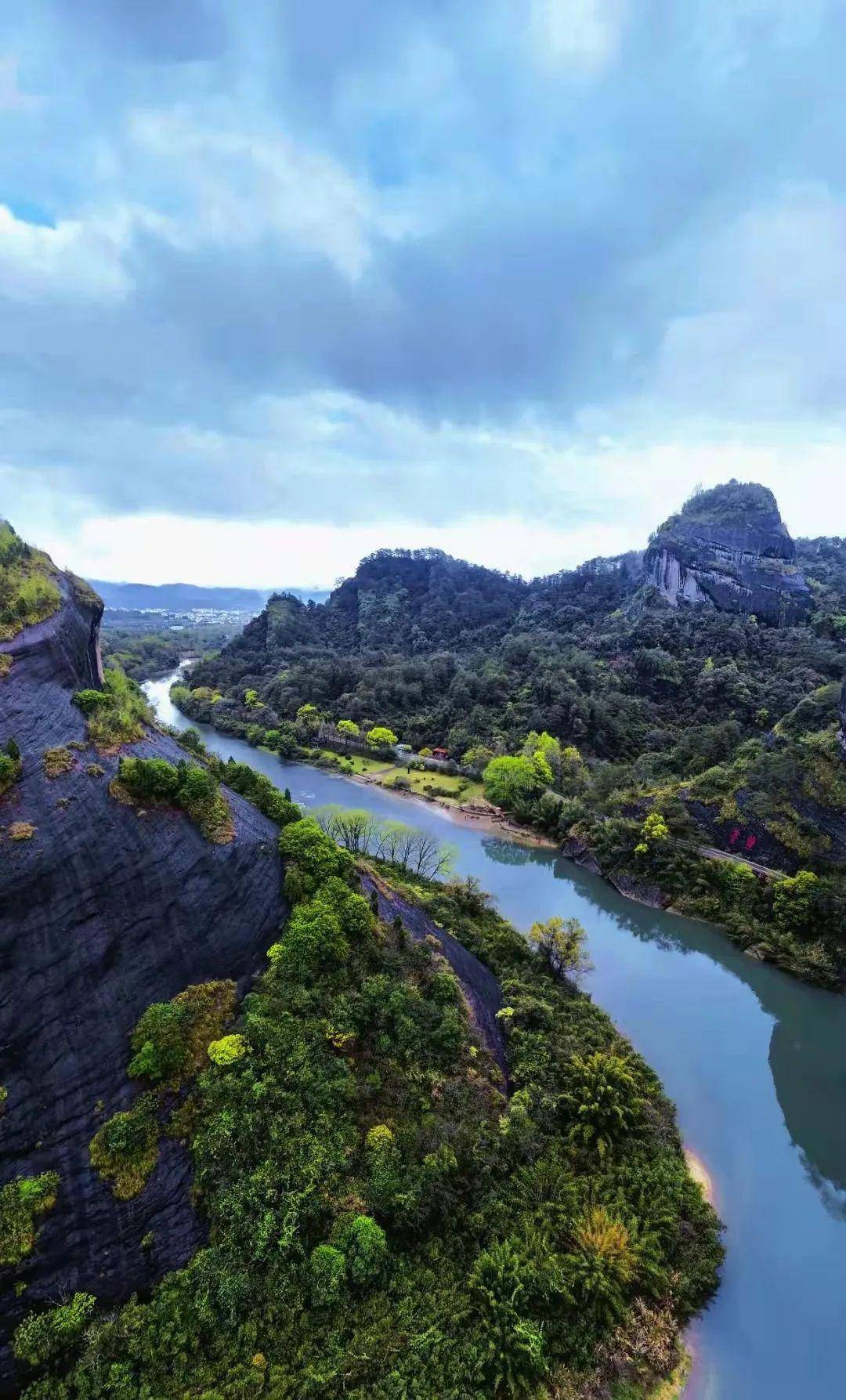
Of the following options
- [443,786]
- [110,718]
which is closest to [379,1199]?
[110,718]

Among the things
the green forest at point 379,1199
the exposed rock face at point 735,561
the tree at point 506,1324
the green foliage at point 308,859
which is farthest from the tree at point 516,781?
the exposed rock face at point 735,561

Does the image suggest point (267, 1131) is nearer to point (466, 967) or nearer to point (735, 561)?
point (466, 967)

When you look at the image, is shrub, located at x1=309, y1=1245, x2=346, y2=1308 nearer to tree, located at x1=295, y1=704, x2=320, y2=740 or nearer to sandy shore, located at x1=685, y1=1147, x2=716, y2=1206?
sandy shore, located at x1=685, y1=1147, x2=716, y2=1206

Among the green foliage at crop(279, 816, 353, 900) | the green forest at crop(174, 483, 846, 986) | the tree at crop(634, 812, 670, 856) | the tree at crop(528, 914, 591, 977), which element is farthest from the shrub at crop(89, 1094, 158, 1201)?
Result: the tree at crop(634, 812, 670, 856)

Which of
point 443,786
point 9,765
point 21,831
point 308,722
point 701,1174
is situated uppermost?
point 9,765

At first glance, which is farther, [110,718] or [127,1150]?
[110,718]

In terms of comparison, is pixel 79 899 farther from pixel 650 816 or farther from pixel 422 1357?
pixel 650 816
